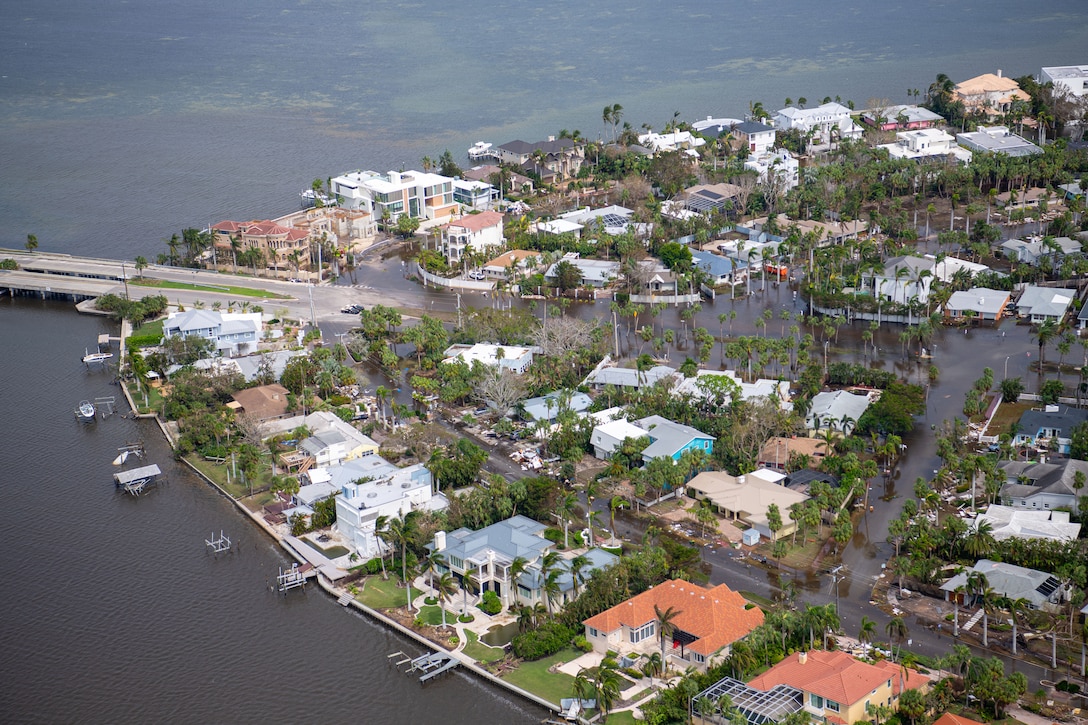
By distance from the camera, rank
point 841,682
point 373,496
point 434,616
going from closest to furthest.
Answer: point 841,682
point 434,616
point 373,496

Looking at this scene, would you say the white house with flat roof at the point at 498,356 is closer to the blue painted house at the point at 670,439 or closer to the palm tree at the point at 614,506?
the blue painted house at the point at 670,439

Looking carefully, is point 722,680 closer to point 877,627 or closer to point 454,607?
point 877,627

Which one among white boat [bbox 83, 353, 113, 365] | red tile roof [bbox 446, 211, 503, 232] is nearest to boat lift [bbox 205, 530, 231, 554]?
white boat [bbox 83, 353, 113, 365]

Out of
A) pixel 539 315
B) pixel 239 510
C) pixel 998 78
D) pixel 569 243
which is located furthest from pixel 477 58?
pixel 239 510

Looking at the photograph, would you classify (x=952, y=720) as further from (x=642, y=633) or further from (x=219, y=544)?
(x=219, y=544)

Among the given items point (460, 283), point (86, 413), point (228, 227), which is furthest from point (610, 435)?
point (228, 227)

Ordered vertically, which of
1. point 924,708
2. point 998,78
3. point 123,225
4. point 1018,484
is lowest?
point 924,708

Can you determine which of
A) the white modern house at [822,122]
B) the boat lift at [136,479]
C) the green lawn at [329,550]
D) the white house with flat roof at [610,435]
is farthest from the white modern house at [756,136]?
the green lawn at [329,550]
